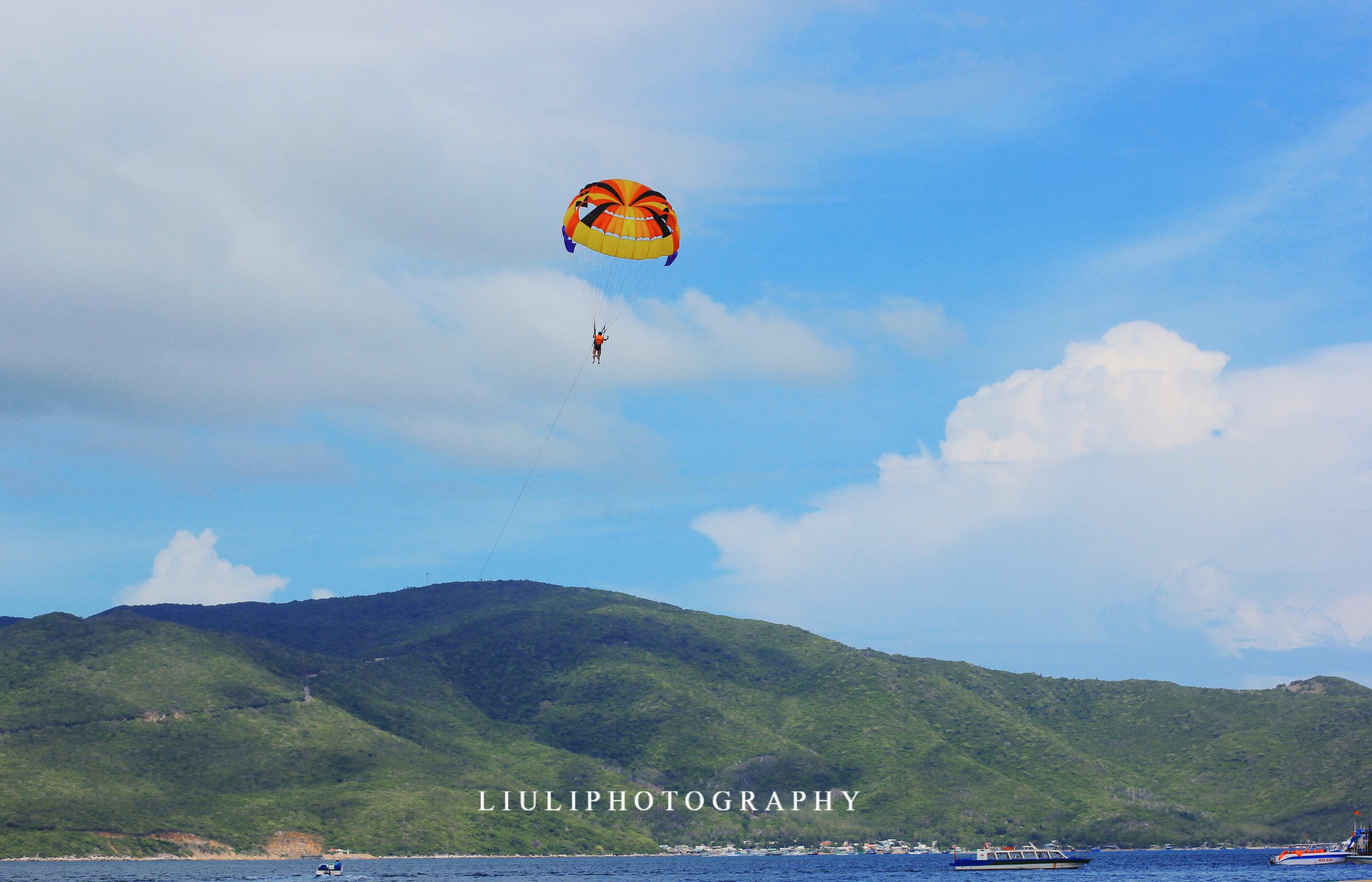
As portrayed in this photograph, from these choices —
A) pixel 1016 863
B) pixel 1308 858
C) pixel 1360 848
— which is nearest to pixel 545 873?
pixel 1016 863

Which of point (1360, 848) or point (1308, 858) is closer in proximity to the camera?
point (1360, 848)

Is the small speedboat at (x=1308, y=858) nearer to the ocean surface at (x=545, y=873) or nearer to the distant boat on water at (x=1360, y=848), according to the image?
the distant boat on water at (x=1360, y=848)

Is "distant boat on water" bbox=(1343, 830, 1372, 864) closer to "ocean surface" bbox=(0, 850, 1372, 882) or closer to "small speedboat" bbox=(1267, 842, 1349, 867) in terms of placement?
"ocean surface" bbox=(0, 850, 1372, 882)

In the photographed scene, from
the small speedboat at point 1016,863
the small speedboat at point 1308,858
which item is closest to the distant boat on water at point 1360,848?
the small speedboat at point 1308,858

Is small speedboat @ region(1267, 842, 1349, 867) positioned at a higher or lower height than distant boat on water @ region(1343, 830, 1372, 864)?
lower

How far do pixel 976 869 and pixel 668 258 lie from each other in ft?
414

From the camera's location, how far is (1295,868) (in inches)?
7264

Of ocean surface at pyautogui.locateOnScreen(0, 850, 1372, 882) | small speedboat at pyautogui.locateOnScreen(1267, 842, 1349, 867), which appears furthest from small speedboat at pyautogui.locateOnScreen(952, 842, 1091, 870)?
small speedboat at pyautogui.locateOnScreen(1267, 842, 1349, 867)

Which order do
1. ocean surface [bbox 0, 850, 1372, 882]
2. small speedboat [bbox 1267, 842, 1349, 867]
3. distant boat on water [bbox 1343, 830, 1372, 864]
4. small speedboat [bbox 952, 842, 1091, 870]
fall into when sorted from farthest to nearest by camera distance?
1. small speedboat [bbox 1267, 842, 1349, 867]
2. small speedboat [bbox 952, 842, 1091, 870]
3. ocean surface [bbox 0, 850, 1372, 882]
4. distant boat on water [bbox 1343, 830, 1372, 864]

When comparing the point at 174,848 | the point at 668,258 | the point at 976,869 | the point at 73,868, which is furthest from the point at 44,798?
the point at 668,258

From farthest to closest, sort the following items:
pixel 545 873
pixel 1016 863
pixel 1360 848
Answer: pixel 1016 863 → pixel 545 873 → pixel 1360 848

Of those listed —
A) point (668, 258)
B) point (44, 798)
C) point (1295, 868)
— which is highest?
point (668, 258)

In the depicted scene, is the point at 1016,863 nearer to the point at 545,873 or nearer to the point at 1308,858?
the point at 1308,858

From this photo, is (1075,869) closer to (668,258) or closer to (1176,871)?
(1176,871)
